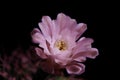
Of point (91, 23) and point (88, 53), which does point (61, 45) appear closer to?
point (88, 53)

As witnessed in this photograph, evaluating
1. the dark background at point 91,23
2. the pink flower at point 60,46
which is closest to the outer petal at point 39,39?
the pink flower at point 60,46

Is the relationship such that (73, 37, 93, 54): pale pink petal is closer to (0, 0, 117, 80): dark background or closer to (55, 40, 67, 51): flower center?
(55, 40, 67, 51): flower center

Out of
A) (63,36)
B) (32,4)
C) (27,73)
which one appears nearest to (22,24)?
(32,4)

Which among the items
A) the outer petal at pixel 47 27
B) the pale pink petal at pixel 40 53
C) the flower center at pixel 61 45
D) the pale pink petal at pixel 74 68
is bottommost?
the pale pink petal at pixel 74 68

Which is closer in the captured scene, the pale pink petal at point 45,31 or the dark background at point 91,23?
the pale pink petal at point 45,31

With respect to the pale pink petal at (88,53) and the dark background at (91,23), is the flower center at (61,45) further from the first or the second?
the dark background at (91,23)

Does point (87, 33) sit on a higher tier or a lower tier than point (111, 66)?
higher

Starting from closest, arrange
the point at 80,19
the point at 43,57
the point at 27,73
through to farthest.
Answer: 1. the point at 43,57
2. the point at 27,73
3. the point at 80,19

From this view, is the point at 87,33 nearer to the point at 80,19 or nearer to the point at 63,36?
the point at 80,19
